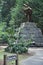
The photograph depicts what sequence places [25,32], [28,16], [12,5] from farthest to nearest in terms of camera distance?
[12,5] < [28,16] < [25,32]

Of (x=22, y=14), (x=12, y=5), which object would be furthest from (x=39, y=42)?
(x=12, y=5)

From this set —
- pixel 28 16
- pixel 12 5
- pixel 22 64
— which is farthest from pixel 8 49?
pixel 12 5

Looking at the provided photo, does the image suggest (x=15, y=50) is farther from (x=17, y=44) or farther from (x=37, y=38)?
(x=37, y=38)

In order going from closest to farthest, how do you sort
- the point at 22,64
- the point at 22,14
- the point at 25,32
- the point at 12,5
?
the point at 22,64, the point at 25,32, the point at 22,14, the point at 12,5

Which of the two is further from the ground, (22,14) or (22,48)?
(22,14)

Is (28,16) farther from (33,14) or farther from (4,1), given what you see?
(4,1)

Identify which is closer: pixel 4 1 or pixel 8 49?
Answer: pixel 8 49

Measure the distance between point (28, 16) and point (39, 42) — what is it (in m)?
3.45

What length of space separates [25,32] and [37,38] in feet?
4.46

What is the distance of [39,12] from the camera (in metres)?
25.6

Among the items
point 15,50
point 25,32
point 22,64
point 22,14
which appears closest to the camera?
point 22,64

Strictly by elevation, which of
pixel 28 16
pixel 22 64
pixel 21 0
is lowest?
Answer: pixel 22 64

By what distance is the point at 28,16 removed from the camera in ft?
83.6

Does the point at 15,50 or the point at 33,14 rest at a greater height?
the point at 33,14
